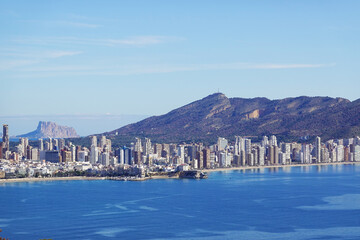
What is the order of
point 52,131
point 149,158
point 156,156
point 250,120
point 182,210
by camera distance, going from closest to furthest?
1. point 182,210
2. point 149,158
3. point 156,156
4. point 250,120
5. point 52,131

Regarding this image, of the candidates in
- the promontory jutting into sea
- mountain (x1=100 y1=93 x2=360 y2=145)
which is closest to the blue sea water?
the promontory jutting into sea

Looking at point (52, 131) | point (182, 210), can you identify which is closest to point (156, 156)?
point (182, 210)

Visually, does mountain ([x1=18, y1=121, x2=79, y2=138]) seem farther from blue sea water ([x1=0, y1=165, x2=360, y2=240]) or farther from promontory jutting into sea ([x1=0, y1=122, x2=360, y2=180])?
blue sea water ([x1=0, y1=165, x2=360, y2=240])

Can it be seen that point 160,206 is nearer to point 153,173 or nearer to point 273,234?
point 273,234

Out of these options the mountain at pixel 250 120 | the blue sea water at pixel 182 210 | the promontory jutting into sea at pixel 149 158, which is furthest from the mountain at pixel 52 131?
the blue sea water at pixel 182 210

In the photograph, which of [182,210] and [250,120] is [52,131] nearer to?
[250,120]

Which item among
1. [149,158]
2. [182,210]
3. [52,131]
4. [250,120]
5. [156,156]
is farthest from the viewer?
[52,131]
